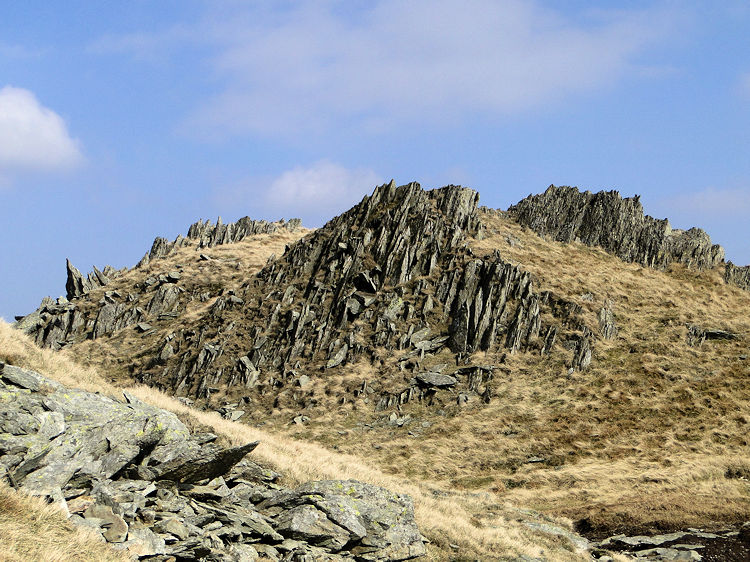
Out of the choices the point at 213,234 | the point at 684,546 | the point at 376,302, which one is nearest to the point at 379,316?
the point at 376,302

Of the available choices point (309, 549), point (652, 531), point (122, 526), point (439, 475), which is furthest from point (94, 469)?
point (439, 475)

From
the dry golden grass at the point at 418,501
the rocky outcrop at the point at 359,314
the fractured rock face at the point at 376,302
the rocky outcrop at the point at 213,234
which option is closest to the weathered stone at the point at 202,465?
the dry golden grass at the point at 418,501

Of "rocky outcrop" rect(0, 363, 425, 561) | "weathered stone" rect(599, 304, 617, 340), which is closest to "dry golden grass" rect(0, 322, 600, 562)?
"rocky outcrop" rect(0, 363, 425, 561)

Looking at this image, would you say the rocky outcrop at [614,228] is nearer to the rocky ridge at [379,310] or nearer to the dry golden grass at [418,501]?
the rocky ridge at [379,310]

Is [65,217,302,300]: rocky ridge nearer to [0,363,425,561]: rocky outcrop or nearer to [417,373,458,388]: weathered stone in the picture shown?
[417,373,458,388]: weathered stone

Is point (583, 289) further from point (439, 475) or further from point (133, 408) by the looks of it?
point (133, 408)

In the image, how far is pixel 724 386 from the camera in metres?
41.7

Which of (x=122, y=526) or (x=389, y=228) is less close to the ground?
(x=389, y=228)

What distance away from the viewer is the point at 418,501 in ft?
73.5

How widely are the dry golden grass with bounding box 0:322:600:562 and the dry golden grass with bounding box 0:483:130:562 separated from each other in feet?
22.0

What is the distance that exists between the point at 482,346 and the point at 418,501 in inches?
1108

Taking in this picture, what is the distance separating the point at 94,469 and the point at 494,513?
18538mm

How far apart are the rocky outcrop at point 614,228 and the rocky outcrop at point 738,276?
2.01 meters

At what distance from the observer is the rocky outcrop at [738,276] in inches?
2490
